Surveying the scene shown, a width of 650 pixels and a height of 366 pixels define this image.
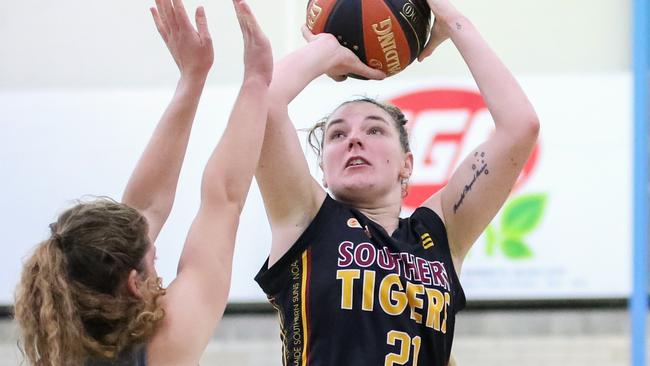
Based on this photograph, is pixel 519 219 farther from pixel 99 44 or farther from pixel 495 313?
pixel 99 44

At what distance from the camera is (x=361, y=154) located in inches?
120

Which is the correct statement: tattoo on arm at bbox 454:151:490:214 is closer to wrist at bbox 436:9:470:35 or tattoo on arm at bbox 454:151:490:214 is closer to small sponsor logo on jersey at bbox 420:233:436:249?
small sponsor logo on jersey at bbox 420:233:436:249

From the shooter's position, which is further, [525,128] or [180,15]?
[525,128]

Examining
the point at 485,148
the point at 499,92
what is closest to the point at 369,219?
the point at 485,148

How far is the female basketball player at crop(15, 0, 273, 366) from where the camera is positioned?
2227 millimetres

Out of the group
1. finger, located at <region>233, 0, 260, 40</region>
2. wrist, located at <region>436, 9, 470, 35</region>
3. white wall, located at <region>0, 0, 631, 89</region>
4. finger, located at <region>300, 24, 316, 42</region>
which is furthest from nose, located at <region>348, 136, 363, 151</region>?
white wall, located at <region>0, 0, 631, 89</region>

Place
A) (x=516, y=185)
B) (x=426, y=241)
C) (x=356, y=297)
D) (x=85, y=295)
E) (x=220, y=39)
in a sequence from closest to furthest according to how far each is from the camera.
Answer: (x=85, y=295) < (x=356, y=297) < (x=426, y=241) < (x=516, y=185) < (x=220, y=39)

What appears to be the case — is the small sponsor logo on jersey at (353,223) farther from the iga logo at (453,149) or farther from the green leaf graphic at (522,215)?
the green leaf graphic at (522,215)

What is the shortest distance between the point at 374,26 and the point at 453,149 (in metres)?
4.83

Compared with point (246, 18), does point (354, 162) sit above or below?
below

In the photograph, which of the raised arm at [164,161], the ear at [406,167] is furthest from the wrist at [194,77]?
the ear at [406,167]

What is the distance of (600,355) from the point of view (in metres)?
7.81

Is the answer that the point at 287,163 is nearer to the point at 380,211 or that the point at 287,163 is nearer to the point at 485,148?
the point at 380,211

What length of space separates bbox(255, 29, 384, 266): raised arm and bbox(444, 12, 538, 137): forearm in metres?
0.45
